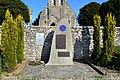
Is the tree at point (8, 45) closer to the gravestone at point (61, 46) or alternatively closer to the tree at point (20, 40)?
the tree at point (20, 40)

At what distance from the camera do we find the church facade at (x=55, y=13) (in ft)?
150

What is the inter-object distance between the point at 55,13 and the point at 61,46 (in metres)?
32.2

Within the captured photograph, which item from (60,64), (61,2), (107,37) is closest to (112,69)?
(107,37)

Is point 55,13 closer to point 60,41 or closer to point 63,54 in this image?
point 60,41

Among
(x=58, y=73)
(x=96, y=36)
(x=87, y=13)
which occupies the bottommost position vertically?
(x=58, y=73)

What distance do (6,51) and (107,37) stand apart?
18.3ft

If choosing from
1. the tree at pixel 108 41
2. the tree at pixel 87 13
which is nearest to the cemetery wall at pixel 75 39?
the tree at pixel 108 41

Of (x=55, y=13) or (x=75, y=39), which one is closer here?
(x=75, y=39)

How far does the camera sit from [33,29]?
17.8 metres

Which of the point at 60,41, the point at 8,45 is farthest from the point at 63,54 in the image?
the point at 8,45

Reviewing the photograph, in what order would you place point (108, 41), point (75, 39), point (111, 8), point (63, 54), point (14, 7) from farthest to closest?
point (14, 7) < point (111, 8) < point (75, 39) < point (63, 54) < point (108, 41)

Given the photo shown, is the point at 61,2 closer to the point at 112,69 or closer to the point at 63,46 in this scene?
the point at 63,46

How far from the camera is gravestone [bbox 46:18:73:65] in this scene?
15.3 metres

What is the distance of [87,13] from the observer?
4734cm
